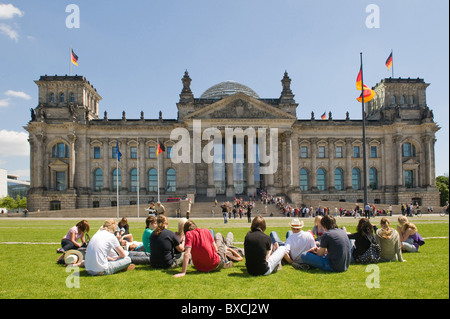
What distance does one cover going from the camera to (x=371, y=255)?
11.8 metres

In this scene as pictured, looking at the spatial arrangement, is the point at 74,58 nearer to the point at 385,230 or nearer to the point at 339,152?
the point at 339,152

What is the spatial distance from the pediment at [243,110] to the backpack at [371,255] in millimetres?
52201

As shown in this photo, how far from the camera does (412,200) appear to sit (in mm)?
66875

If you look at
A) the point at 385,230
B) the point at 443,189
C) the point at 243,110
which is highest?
the point at 243,110

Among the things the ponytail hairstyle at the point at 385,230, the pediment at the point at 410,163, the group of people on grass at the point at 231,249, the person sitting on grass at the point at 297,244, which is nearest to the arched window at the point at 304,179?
the pediment at the point at 410,163

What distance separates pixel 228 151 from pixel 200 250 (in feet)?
171

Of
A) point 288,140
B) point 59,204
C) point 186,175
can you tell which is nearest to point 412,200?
point 288,140

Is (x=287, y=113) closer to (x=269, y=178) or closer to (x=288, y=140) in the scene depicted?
(x=288, y=140)

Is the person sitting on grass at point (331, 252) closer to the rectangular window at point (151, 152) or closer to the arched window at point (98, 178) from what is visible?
the rectangular window at point (151, 152)

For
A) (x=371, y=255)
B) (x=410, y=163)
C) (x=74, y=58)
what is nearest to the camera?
(x=371, y=255)

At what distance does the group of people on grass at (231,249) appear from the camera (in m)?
10.3

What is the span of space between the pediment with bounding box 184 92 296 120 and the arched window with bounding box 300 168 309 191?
11164mm

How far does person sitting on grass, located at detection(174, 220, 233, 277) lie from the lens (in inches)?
410

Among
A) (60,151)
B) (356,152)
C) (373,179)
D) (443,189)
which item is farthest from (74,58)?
(443,189)
